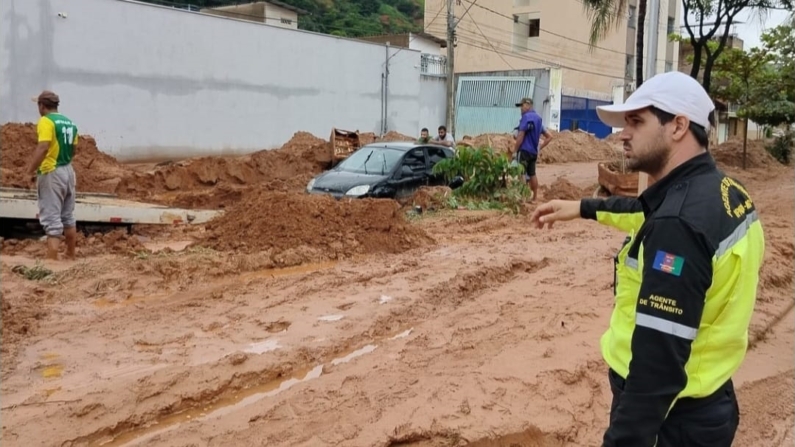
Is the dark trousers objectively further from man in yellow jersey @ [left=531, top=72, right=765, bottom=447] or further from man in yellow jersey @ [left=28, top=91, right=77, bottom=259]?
man in yellow jersey @ [left=28, top=91, right=77, bottom=259]

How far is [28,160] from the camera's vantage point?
16.2 m

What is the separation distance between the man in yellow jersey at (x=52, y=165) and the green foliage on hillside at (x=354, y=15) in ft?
133

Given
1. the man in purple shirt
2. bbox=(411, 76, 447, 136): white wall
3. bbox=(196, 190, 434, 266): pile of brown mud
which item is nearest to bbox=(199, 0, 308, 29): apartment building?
→ bbox=(411, 76, 447, 136): white wall

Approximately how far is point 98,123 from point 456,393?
20011 mm

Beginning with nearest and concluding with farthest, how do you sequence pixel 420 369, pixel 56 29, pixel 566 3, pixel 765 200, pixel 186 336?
pixel 420 369 < pixel 186 336 < pixel 765 200 < pixel 56 29 < pixel 566 3

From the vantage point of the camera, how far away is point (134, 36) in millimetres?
22656

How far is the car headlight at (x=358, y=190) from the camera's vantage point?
13.6 m

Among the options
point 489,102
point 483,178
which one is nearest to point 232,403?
point 483,178

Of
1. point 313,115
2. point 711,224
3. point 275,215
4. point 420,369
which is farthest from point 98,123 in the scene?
point 711,224

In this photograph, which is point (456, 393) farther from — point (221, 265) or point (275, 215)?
point (275, 215)

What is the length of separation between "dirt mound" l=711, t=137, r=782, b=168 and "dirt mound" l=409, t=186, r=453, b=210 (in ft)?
53.6

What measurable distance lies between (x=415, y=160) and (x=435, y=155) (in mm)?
749

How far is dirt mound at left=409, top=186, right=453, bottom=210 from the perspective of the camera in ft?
48.5

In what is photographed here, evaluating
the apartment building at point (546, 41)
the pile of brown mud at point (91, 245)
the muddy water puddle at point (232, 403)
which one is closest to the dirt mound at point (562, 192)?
the pile of brown mud at point (91, 245)
